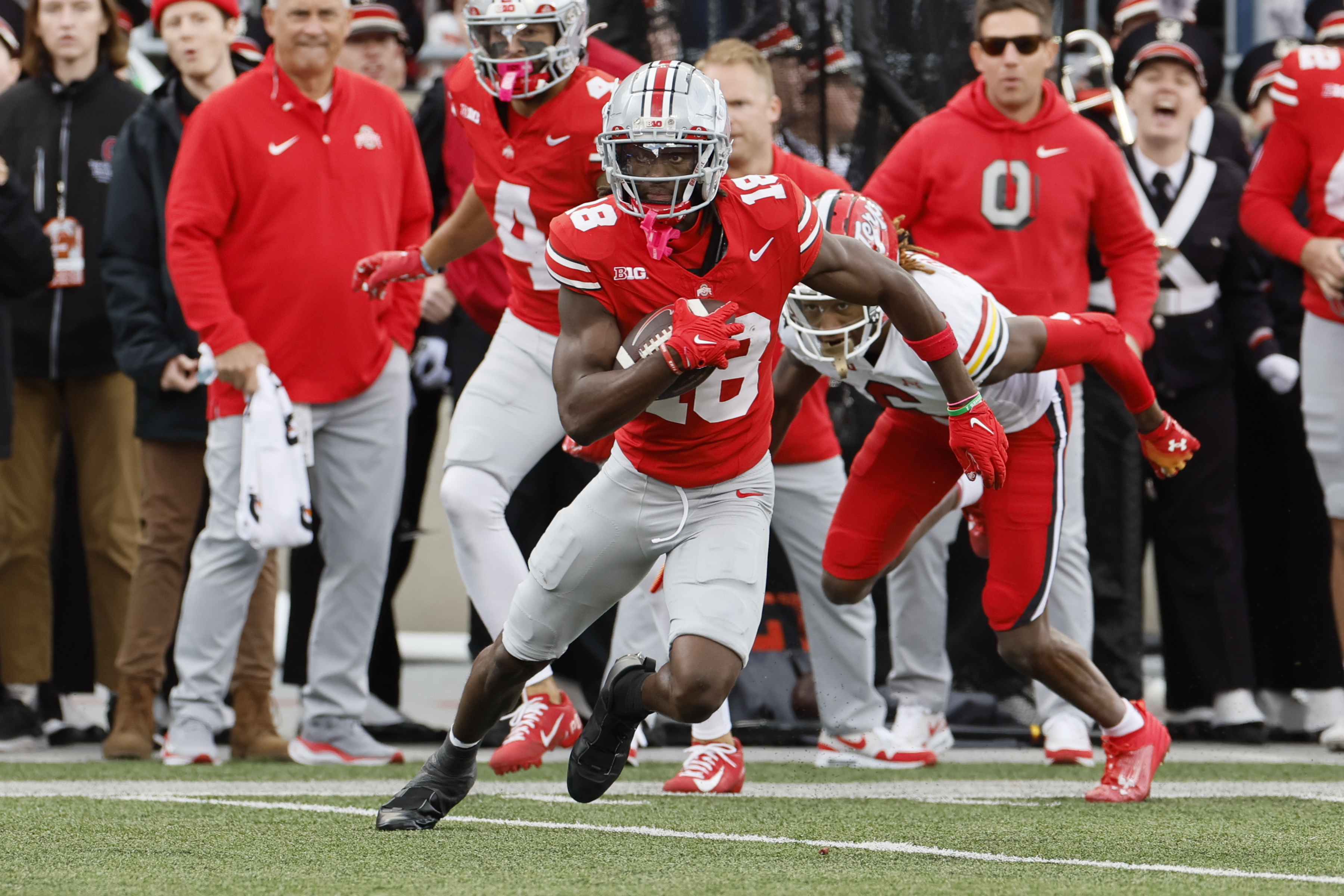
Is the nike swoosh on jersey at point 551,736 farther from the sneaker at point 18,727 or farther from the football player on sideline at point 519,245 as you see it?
the sneaker at point 18,727

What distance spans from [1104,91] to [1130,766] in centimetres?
345

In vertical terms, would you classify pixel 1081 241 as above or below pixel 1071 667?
above

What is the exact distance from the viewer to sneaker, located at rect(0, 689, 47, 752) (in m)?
6.73

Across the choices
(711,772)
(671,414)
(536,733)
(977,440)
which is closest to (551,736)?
(536,733)

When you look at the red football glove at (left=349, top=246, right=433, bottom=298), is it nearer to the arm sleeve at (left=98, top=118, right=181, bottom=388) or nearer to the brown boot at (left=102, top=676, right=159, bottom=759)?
the arm sleeve at (left=98, top=118, right=181, bottom=388)

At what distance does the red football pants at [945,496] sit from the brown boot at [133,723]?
2.44 meters

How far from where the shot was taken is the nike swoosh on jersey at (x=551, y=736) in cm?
522

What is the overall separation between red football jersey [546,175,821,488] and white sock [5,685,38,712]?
10.7 ft

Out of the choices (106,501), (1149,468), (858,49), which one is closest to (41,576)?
(106,501)

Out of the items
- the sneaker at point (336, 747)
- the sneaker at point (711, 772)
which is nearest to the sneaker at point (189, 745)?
the sneaker at point (336, 747)

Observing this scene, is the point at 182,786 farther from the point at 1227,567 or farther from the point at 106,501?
the point at 1227,567

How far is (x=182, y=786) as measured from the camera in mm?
5641

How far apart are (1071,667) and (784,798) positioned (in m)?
0.90

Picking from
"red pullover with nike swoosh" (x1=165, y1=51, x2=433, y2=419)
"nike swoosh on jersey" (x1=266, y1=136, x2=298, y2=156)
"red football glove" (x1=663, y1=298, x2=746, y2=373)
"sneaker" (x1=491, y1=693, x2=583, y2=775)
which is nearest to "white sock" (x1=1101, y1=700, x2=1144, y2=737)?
"sneaker" (x1=491, y1=693, x2=583, y2=775)
